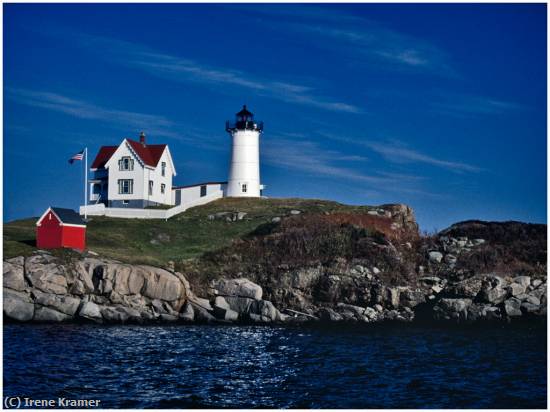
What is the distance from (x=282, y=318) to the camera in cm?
5147

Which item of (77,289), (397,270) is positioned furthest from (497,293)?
(77,289)

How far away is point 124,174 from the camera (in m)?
81.4

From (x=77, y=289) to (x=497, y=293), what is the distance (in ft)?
102

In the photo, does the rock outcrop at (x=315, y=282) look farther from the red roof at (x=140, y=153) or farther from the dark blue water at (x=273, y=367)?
the red roof at (x=140, y=153)

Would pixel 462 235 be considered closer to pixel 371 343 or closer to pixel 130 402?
pixel 371 343

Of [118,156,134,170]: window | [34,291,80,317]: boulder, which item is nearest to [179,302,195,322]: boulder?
[34,291,80,317]: boulder

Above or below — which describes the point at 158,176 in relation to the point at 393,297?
above

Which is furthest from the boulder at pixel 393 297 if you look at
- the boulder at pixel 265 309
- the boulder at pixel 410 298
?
the boulder at pixel 265 309

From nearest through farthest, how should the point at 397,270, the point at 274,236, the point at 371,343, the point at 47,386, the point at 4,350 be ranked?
1. the point at 47,386
2. the point at 4,350
3. the point at 371,343
4. the point at 397,270
5. the point at 274,236

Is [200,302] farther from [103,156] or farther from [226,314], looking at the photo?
[103,156]

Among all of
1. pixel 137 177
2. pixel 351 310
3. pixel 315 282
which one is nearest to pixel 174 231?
pixel 137 177

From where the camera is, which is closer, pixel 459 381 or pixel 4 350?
pixel 459 381

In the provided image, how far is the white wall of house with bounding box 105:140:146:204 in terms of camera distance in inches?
3172

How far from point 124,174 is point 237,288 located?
108 ft
